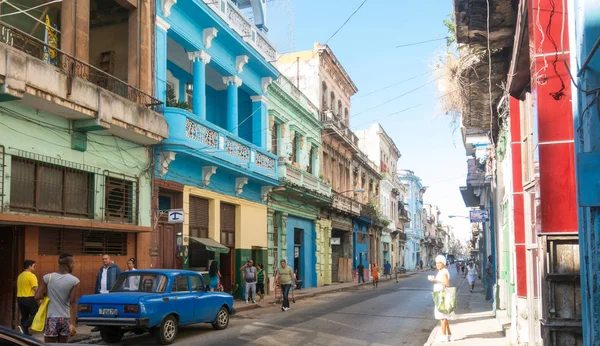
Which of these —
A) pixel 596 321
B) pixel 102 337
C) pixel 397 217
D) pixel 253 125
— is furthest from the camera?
pixel 397 217

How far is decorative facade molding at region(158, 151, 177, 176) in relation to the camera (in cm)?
1717

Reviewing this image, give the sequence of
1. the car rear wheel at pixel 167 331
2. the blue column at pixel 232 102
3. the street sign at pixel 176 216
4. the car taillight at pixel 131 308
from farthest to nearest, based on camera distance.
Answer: the blue column at pixel 232 102, the street sign at pixel 176 216, the car rear wheel at pixel 167 331, the car taillight at pixel 131 308

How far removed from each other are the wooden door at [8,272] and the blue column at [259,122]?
41.8ft

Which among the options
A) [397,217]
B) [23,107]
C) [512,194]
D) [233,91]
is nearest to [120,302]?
[23,107]

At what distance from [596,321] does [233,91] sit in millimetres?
18278

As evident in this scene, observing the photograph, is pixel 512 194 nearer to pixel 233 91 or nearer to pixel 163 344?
pixel 163 344

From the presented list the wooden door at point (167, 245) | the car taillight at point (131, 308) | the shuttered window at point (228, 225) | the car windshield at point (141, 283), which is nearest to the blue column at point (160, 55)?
the wooden door at point (167, 245)

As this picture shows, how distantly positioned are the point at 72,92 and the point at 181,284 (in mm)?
4987

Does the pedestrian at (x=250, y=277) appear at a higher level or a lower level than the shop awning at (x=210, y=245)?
lower

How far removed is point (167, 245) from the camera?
1786cm

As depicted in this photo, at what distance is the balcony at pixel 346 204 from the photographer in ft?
117

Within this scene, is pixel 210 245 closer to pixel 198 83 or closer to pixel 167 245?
pixel 167 245

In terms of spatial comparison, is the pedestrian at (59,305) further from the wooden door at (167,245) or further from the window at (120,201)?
the wooden door at (167,245)

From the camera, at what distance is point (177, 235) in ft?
57.8
